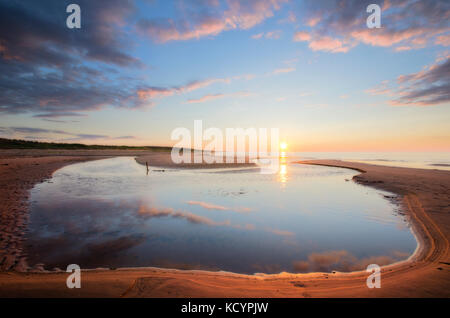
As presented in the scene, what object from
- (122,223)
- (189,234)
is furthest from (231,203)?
(122,223)

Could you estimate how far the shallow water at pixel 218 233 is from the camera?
21.2ft

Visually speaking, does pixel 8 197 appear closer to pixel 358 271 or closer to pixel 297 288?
pixel 297 288

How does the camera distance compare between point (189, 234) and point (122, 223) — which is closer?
point (189, 234)

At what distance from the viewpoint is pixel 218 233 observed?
28.9 feet

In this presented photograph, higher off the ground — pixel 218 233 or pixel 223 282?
pixel 223 282

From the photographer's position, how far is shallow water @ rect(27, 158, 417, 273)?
6.46 meters

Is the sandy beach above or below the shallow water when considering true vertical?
above

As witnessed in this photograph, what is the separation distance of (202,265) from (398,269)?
18.7 feet

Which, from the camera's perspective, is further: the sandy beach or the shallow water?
the shallow water

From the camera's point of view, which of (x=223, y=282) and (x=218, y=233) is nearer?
(x=223, y=282)
